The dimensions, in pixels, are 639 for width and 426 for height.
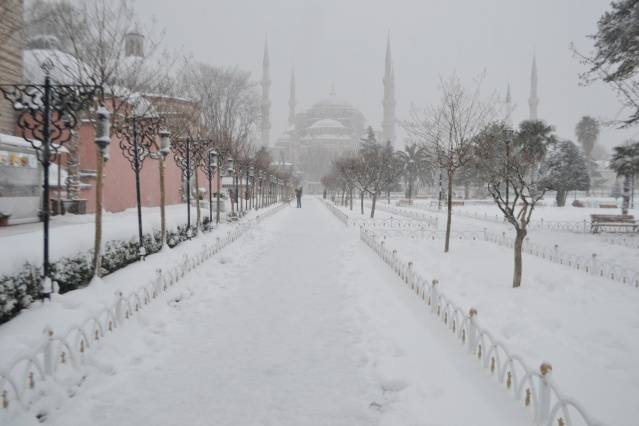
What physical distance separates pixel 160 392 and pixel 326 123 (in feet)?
425

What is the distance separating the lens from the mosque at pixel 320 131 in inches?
4181

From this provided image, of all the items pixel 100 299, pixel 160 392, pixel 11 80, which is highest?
pixel 11 80

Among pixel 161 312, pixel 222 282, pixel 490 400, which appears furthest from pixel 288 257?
pixel 490 400

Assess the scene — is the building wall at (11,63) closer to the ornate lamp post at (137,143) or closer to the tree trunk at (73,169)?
the tree trunk at (73,169)

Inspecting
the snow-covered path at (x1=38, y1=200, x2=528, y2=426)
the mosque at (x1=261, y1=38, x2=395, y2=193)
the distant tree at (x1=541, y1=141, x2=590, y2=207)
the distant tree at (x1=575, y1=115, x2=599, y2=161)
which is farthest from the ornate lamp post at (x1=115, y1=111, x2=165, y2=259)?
the mosque at (x1=261, y1=38, x2=395, y2=193)

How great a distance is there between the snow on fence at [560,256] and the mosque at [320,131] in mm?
74710

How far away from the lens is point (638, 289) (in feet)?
30.6

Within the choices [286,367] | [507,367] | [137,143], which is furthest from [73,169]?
[507,367]

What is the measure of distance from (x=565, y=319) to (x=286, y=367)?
5213 millimetres

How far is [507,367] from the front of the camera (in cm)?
473

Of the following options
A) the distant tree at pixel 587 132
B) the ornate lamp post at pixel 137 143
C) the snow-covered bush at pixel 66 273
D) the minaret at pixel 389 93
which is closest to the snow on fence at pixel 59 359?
the snow-covered bush at pixel 66 273

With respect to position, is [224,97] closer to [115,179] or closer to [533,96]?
[115,179]

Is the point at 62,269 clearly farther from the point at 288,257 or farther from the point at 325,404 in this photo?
the point at 288,257

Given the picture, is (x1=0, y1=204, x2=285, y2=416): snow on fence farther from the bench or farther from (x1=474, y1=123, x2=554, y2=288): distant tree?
the bench
